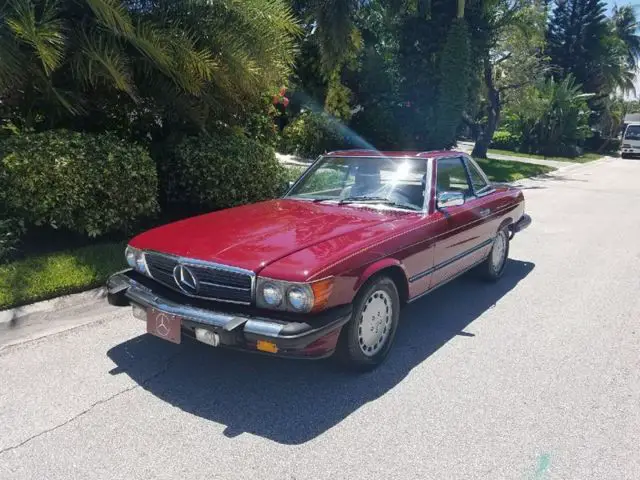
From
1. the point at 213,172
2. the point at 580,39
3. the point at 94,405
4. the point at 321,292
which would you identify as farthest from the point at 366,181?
the point at 580,39

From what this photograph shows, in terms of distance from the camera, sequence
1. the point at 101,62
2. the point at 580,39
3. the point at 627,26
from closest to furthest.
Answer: the point at 101,62 → the point at 580,39 → the point at 627,26

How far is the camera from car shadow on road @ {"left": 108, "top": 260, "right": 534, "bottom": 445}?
125 inches

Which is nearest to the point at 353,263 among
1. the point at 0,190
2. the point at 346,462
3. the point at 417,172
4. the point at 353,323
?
the point at 353,323

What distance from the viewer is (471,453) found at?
9.44 ft

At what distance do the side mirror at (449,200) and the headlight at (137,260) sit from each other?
2399 mm

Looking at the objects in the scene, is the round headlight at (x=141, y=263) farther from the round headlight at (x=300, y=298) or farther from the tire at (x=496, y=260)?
the tire at (x=496, y=260)

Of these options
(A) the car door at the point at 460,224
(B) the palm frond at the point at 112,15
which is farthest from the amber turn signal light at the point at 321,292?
(B) the palm frond at the point at 112,15

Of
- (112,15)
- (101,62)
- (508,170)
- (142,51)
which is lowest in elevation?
(508,170)

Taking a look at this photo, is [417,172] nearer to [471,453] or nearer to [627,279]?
[471,453]

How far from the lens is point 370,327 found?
3.71 meters

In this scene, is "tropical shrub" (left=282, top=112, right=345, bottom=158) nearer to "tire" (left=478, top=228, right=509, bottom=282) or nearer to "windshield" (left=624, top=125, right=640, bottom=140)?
"tire" (left=478, top=228, right=509, bottom=282)

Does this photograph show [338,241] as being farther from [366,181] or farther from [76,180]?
[76,180]

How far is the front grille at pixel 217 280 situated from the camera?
3.25 m

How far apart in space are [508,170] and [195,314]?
19227 millimetres
